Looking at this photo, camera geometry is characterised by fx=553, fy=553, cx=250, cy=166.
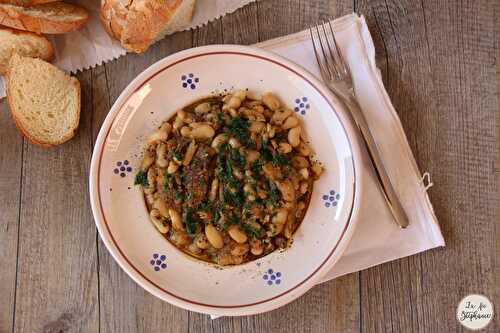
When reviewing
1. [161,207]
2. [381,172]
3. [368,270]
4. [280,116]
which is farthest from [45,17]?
[368,270]

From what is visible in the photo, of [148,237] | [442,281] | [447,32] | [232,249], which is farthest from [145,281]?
[447,32]

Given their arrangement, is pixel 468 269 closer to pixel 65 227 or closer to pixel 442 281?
pixel 442 281

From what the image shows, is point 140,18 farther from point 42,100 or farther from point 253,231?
point 253,231

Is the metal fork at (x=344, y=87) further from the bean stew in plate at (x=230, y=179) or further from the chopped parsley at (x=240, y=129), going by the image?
the chopped parsley at (x=240, y=129)

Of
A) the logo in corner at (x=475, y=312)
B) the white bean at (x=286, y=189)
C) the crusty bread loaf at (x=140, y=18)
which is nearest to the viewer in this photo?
the white bean at (x=286, y=189)

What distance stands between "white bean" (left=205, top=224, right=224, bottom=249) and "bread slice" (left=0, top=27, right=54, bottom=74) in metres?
0.90

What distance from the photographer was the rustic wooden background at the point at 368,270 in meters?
1.99

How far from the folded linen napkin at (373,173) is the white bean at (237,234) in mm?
366

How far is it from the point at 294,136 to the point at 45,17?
0.98 m

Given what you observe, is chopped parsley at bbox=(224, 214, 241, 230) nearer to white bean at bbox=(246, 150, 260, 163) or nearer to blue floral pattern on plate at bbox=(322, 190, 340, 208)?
white bean at bbox=(246, 150, 260, 163)

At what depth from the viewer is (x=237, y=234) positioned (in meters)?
1.75

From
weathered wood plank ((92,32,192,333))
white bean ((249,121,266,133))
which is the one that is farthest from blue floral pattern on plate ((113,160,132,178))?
white bean ((249,121,266,133))

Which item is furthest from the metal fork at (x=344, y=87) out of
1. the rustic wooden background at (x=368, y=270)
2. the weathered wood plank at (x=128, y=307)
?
the weathered wood plank at (x=128, y=307)

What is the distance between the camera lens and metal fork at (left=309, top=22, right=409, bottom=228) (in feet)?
6.25
